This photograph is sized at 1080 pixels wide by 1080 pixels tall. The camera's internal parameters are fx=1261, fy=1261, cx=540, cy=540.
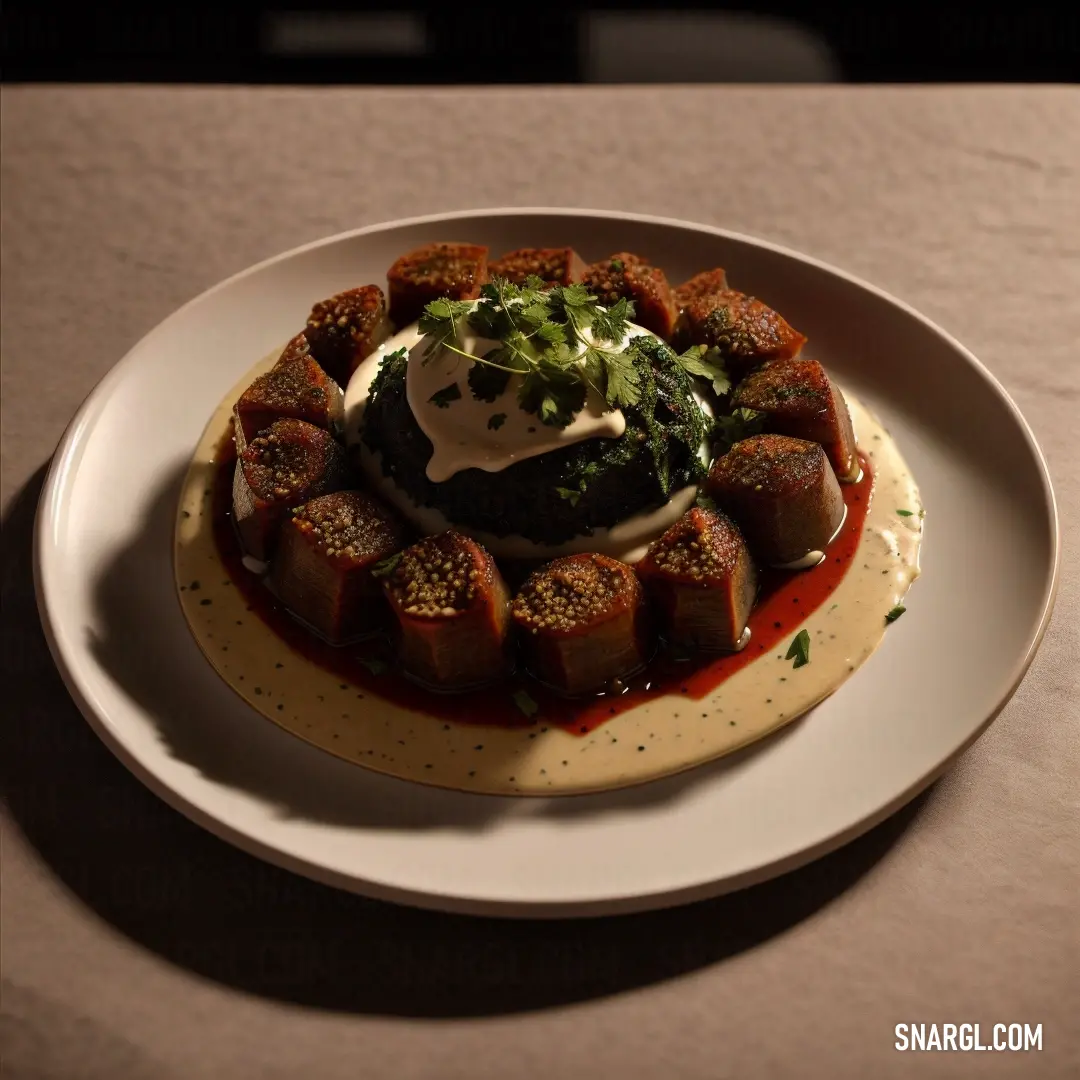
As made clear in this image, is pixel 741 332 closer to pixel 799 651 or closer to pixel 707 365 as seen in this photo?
pixel 707 365

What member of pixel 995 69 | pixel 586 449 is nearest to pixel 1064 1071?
pixel 586 449

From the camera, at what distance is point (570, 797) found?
114 inches

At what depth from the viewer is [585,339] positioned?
127 inches

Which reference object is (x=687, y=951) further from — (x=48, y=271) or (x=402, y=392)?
(x=48, y=271)

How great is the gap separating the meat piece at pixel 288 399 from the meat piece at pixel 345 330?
0.41 feet

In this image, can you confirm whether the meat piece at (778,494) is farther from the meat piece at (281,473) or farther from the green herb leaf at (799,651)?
the meat piece at (281,473)

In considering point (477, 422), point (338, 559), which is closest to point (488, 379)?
point (477, 422)

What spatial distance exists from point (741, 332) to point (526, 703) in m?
1.25

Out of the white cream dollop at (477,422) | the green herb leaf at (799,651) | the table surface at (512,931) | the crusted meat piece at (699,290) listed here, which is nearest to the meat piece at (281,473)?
the white cream dollop at (477,422)

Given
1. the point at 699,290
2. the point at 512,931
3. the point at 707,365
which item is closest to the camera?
the point at 512,931

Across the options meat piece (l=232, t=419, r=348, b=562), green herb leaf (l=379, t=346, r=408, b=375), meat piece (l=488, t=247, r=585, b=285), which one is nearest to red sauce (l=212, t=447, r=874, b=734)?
meat piece (l=232, t=419, r=348, b=562)

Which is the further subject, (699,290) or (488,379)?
(699,290)

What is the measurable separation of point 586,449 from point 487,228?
125cm

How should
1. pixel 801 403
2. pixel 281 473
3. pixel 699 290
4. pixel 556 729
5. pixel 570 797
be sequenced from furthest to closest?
pixel 699 290
pixel 801 403
pixel 281 473
pixel 556 729
pixel 570 797
